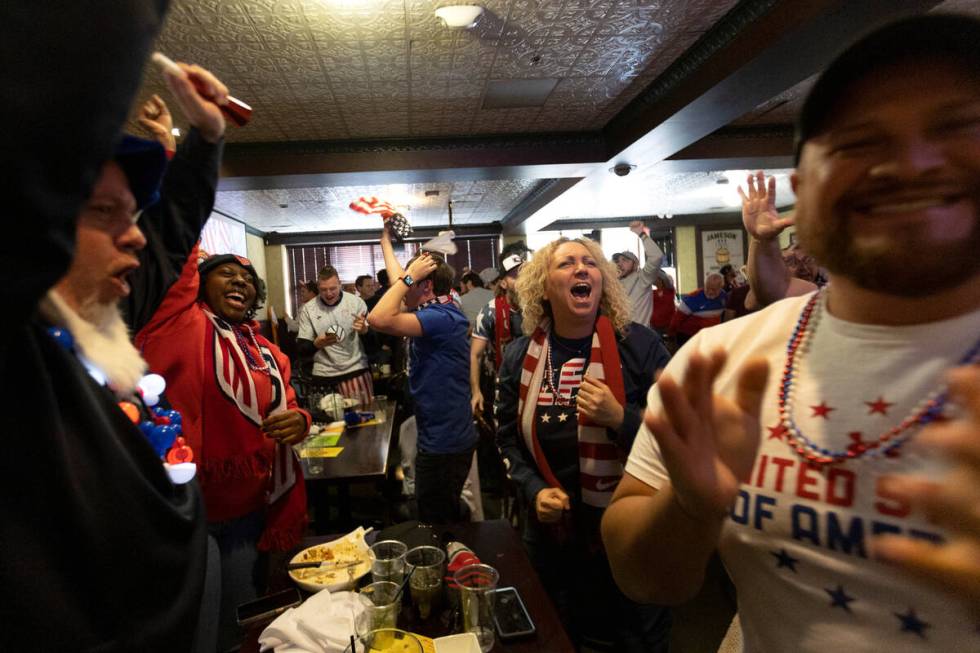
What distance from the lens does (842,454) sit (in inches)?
28.4

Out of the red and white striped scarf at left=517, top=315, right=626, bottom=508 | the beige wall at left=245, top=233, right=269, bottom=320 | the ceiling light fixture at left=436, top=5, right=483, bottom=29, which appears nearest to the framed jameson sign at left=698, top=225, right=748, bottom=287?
the beige wall at left=245, top=233, right=269, bottom=320

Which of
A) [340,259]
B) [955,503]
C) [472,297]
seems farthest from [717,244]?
[955,503]

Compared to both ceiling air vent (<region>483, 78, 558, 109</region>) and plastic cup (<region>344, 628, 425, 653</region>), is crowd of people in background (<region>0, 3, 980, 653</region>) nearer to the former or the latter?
plastic cup (<region>344, 628, 425, 653</region>)

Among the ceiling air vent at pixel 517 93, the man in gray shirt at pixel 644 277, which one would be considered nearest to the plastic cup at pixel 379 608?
the ceiling air vent at pixel 517 93

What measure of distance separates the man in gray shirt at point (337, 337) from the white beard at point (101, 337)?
3923mm

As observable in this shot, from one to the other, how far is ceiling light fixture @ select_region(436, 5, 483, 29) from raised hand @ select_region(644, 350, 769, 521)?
2.66 meters

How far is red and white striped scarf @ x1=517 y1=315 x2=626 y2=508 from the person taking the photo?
1668 mm

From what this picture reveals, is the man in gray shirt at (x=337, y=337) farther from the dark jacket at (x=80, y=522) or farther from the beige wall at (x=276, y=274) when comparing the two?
the beige wall at (x=276, y=274)

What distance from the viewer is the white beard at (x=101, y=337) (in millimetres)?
645

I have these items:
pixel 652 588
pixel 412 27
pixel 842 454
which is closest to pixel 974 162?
pixel 842 454

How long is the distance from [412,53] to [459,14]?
1.91 ft

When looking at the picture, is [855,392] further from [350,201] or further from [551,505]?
[350,201]

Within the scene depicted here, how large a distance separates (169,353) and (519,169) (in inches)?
161

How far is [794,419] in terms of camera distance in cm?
79
